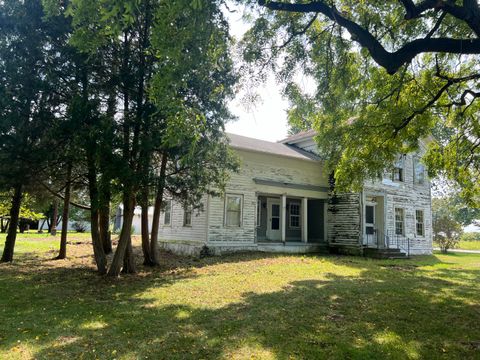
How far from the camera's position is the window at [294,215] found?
825 inches

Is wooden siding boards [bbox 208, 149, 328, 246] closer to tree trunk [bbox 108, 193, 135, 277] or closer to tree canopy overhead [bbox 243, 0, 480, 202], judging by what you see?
tree canopy overhead [bbox 243, 0, 480, 202]

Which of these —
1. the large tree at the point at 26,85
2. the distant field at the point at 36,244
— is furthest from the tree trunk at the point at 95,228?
the distant field at the point at 36,244

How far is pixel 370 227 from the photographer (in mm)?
19891

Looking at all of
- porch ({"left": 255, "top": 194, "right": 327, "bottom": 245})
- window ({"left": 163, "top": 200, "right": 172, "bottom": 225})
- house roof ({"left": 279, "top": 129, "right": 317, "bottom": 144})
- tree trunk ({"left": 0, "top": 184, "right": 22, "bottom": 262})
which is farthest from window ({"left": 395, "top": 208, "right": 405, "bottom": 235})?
tree trunk ({"left": 0, "top": 184, "right": 22, "bottom": 262})

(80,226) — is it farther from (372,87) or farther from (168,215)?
(372,87)

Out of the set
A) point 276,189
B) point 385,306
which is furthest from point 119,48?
point 276,189

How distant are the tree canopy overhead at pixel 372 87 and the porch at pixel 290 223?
596 cm

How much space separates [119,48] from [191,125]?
4.95 metres

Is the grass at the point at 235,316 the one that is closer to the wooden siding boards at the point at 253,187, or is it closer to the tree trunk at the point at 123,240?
the tree trunk at the point at 123,240

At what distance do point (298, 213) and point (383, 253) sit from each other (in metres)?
5.40

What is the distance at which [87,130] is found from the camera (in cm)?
846

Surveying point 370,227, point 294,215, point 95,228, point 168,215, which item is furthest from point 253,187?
point 95,228

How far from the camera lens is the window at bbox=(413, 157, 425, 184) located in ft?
73.4

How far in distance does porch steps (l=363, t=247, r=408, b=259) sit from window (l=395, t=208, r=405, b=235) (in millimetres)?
2866
